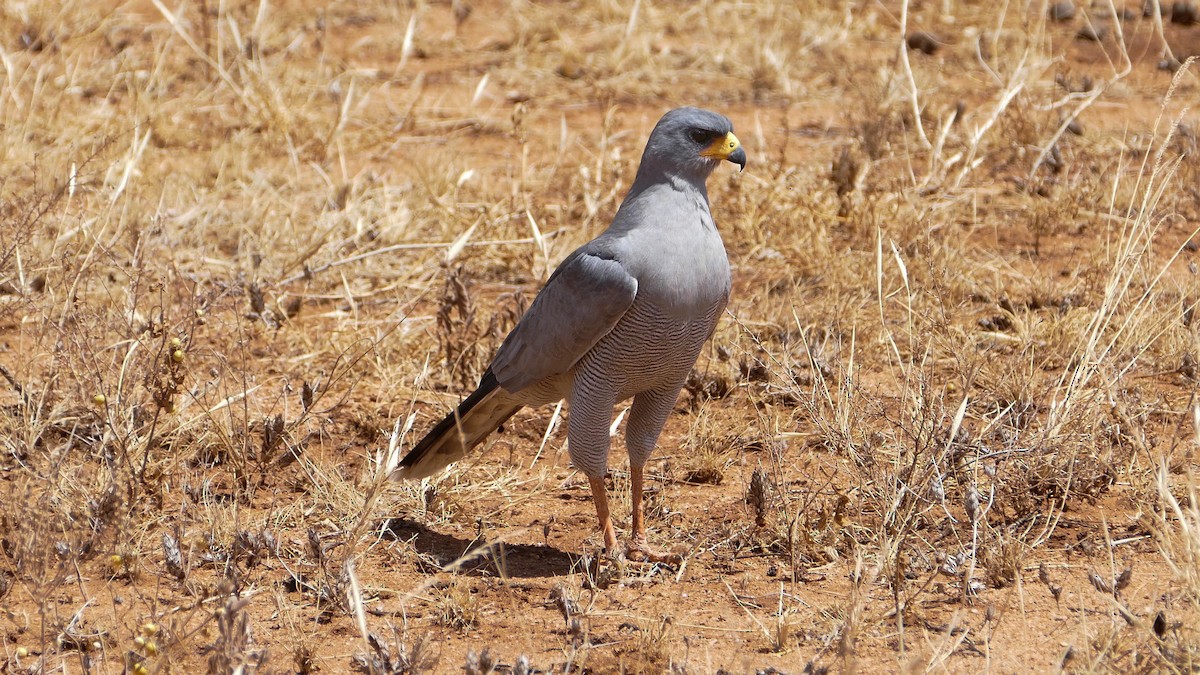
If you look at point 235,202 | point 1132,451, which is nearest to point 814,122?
point 235,202

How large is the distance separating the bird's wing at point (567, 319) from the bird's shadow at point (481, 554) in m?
0.51

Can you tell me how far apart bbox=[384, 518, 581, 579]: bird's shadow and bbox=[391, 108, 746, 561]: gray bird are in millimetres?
169

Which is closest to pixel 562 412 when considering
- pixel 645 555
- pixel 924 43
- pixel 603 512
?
pixel 603 512

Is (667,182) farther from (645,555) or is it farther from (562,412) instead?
(562,412)

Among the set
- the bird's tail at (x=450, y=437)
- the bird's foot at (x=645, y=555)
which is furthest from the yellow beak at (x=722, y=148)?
the bird's foot at (x=645, y=555)

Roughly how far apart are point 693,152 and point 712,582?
1260 mm

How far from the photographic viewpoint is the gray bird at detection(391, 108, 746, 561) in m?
3.71

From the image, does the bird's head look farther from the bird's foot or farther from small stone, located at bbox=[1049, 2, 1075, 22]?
small stone, located at bbox=[1049, 2, 1075, 22]

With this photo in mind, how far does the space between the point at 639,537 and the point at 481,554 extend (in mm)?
500

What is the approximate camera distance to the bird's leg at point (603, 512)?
159 inches

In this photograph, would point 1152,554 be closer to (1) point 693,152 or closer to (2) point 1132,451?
(2) point 1132,451

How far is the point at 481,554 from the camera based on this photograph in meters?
4.11

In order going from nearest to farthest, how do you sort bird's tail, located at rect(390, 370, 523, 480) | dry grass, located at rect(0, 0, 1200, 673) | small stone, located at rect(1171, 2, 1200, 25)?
dry grass, located at rect(0, 0, 1200, 673)
bird's tail, located at rect(390, 370, 523, 480)
small stone, located at rect(1171, 2, 1200, 25)

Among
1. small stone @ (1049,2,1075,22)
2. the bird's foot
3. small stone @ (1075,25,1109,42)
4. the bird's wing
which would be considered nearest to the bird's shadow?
the bird's foot
